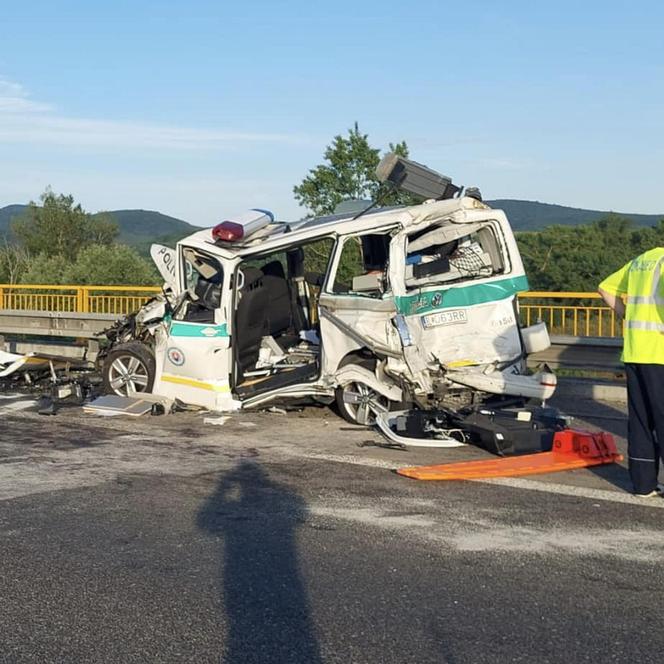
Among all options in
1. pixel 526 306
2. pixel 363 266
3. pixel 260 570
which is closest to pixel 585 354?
pixel 526 306

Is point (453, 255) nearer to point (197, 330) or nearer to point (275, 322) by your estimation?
point (275, 322)

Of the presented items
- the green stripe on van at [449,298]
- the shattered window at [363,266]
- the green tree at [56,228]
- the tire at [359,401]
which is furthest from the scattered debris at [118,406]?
the green tree at [56,228]

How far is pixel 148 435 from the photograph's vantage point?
8.85 meters

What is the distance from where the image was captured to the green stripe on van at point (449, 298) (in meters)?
8.89

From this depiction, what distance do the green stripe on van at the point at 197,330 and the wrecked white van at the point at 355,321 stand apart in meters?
0.01

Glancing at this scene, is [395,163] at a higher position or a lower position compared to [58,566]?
higher

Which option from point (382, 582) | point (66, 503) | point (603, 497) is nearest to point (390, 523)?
point (382, 582)

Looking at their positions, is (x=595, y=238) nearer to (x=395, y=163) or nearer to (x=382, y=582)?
(x=395, y=163)

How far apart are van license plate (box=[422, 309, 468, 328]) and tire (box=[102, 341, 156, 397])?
308 cm

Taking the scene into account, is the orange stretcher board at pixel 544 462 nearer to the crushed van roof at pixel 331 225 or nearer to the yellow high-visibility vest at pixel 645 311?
the yellow high-visibility vest at pixel 645 311

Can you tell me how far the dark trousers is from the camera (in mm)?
6145

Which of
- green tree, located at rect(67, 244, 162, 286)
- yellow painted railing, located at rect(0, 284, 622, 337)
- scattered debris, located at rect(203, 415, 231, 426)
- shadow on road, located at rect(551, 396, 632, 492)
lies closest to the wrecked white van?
scattered debris, located at rect(203, 415, 231, 426)

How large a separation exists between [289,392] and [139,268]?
78.5ft

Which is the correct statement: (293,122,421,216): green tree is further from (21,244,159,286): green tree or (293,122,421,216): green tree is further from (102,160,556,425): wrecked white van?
(102,160,556,425): wrecked white van
